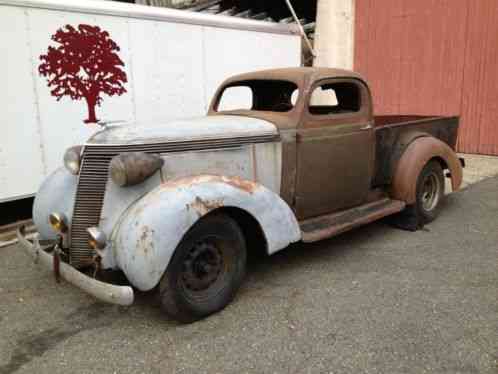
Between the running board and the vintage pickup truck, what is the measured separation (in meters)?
0.02

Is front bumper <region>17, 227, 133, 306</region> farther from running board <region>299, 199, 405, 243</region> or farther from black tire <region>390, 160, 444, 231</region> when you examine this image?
black tire <region>390, 160, 444, 231</region>

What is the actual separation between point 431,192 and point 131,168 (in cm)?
382

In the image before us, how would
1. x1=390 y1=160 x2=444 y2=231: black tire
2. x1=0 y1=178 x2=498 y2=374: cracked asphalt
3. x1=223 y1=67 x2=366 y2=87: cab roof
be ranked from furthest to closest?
x1=390 y1=160 x2=444 y2=231: black tire, x1=223 y1=67 x2=366 y2=87: cab roof, x1=0 y1=178 x2=498 y2=374: cracked asphalt

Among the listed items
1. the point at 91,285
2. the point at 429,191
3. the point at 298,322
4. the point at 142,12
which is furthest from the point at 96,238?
the point at 142,12

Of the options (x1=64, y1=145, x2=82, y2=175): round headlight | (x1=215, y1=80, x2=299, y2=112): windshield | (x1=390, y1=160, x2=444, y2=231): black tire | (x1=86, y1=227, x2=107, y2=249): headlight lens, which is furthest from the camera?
(x1=390, y1=160, x2=444, y2=231): black tire

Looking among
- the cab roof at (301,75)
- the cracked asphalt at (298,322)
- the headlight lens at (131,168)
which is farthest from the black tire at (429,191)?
the headlight lens at (131,168)

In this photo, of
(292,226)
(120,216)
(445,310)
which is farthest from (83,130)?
(445,310)

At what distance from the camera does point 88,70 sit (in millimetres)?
5906

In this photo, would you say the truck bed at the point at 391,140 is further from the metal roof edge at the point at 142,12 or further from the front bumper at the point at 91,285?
the metal roof edge at the point at 142,12

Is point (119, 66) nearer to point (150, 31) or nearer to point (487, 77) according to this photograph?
point (150, 31)

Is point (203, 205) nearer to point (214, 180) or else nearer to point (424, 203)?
point (214, 180)

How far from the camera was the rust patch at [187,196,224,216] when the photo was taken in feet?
9.62

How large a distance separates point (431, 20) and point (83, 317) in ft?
29.5

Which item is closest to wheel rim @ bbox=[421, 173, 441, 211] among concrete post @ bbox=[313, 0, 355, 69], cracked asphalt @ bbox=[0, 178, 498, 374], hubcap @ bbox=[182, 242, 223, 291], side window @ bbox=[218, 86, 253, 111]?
cracked asphalt @ bbox=[0, 178, 498, 374]
